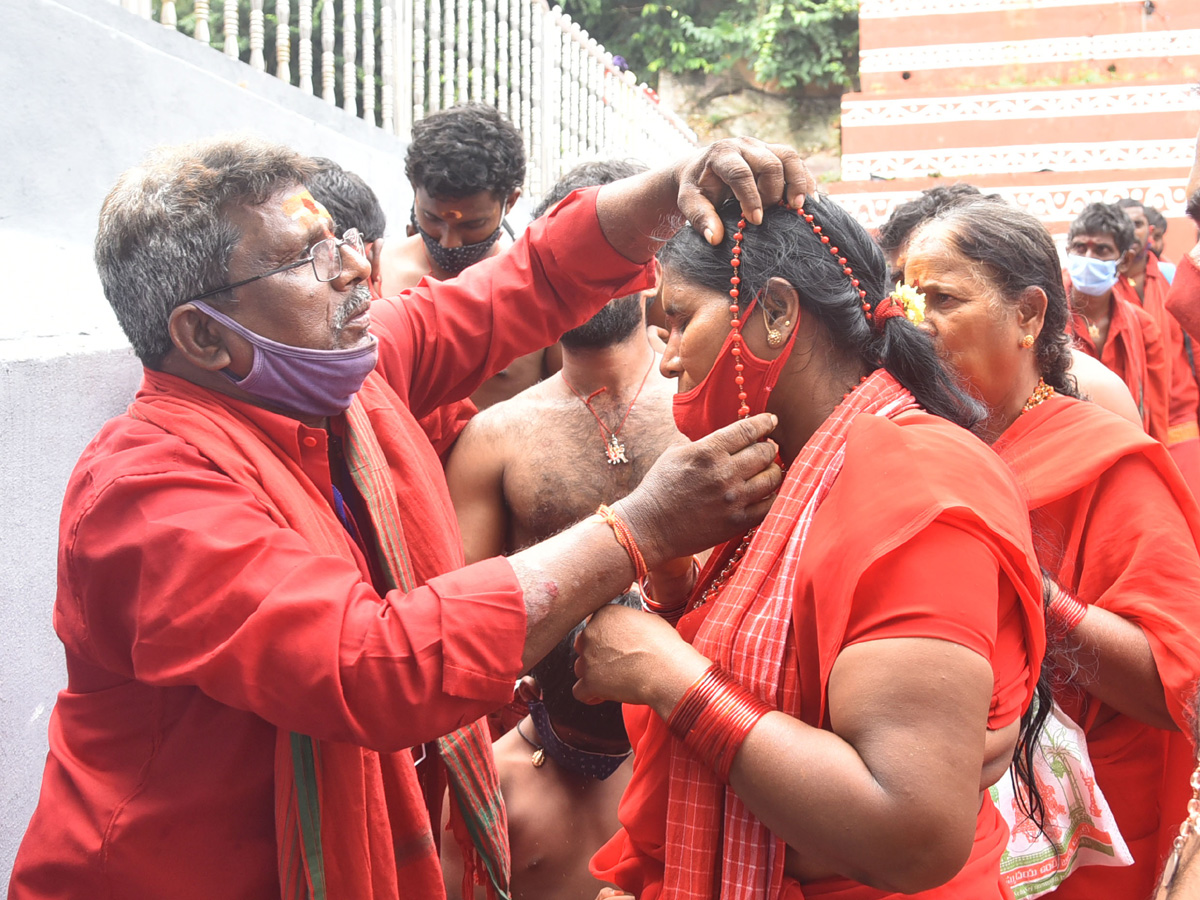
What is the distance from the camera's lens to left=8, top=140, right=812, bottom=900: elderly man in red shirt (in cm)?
179

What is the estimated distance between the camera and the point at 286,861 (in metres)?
1.97

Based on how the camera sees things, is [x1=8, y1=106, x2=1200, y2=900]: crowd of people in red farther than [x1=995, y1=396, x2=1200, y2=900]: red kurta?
No

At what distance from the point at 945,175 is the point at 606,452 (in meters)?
12.1

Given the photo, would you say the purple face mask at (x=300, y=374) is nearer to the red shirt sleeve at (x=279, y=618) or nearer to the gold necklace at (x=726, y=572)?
the red shirt sleeve at (x=279, y=618)

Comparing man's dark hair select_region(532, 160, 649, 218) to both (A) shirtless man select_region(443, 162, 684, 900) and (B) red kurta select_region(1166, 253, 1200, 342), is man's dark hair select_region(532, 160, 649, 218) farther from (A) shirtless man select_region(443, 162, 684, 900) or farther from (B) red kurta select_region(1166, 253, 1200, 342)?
(B) red kurta select_region(1166, 253, 1200, 342)

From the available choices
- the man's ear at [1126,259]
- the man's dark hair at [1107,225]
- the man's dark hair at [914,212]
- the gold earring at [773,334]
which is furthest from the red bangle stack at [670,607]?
the man's ear at [1126,259]

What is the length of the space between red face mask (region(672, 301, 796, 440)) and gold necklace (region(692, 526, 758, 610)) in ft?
0.81

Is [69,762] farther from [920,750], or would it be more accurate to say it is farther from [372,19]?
[372,19]

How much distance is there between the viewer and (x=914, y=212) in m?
3.80

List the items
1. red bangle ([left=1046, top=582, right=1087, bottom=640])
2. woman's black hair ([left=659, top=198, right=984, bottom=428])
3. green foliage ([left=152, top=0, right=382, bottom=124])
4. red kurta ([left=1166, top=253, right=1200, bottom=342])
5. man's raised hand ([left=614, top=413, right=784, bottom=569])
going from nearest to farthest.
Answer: man's raised hand ([left=614, top=413, right=784, bottom=569]) < woman's black hair ([left=659, top=198, right=984, bottom=428]) < red bangle ([left=1046, top=582, right=1087, bottom=640]) < red kurta ([left=1166, top=253, right=1200, bottom=342]) < green foliage ([left=152, top=0, right=382, bottom=124])

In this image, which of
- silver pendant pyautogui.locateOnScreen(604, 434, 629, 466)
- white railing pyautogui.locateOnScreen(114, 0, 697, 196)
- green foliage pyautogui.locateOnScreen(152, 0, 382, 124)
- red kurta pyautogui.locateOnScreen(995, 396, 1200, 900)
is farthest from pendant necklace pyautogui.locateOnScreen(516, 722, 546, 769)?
green foliage pyautogui.locateOnScreen(152, 0, 382, 124)

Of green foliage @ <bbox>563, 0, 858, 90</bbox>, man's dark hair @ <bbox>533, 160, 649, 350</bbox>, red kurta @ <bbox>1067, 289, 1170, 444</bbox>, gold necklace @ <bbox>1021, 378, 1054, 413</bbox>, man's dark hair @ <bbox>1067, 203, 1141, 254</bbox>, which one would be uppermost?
green foliage @ <bbox>563, 0, 858, 90</bbox>

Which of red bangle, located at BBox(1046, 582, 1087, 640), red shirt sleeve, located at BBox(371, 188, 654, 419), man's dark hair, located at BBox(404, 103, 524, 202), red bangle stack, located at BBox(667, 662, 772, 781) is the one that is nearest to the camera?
red bangle stack, located at BBox(667, 662, 772, 781)

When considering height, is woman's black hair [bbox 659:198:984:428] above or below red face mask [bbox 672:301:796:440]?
above
